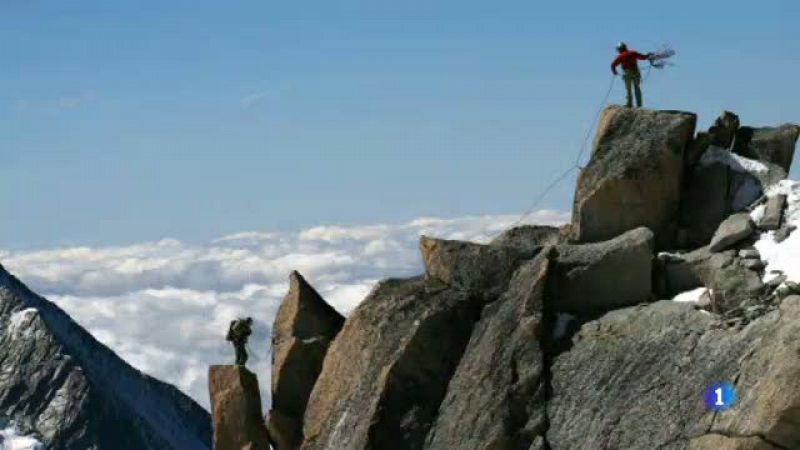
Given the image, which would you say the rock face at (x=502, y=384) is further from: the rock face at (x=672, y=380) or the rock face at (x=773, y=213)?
the rock face at (x=773, y=213)

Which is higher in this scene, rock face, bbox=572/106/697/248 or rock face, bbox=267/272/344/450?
rock face, bbox=572/106/697/248

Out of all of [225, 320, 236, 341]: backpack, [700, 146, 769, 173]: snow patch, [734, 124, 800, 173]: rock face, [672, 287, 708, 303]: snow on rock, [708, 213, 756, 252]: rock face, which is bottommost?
[672, 287, 708, 303]: snow on rock

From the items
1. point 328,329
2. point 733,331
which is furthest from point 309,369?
point 733,331

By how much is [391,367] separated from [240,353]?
10.6 m

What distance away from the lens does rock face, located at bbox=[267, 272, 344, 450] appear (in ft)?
209

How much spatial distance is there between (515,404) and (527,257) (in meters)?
7.46

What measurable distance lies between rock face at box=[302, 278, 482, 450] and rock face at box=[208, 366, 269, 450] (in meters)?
3.18

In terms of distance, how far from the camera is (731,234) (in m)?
59.8

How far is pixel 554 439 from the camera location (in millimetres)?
54469

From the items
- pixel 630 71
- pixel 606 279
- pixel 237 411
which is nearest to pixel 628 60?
pixel 630 71

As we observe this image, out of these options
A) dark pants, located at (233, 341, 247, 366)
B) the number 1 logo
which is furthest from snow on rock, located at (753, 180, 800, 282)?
dark pants, located at (233, 341, 247, 366)

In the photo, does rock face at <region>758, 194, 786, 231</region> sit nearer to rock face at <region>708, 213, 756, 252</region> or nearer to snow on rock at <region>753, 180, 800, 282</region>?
snow on rock at <region>753, 180, 800, 282</region>

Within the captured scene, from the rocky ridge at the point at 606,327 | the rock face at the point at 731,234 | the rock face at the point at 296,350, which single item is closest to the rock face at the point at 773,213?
the rocky ridge at the point at 606,327

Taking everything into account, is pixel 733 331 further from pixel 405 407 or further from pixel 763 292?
pixel 405 407
